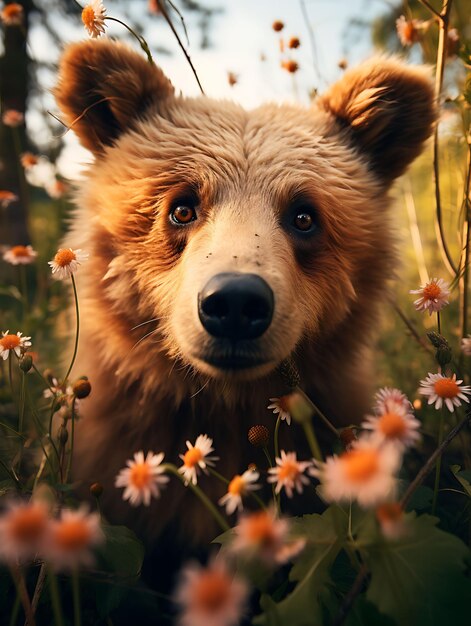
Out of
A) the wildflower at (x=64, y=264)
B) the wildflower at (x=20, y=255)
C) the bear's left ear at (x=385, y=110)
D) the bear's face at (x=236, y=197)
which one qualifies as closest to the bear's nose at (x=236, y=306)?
the bear's face at (x=236, y=197)

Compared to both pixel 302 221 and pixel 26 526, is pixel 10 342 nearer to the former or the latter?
pixel 26 526

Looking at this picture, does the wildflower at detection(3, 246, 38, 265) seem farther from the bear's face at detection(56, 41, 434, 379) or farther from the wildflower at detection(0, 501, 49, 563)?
the wildflower at detection(0, 501, 49, 563)

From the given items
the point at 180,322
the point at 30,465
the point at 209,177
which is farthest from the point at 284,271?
the point at 30,465

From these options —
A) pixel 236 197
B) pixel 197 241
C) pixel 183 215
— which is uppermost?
pixel 236 197

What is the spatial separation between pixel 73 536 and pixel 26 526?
0.27ft

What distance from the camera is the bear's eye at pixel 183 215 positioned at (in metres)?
2.39

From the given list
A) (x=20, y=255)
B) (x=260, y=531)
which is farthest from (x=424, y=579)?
(x=20, y=255)

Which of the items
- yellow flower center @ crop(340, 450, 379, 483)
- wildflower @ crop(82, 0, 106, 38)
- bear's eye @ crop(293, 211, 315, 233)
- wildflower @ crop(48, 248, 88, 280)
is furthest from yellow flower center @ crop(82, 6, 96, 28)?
yellow flower center @ crop(340, 450, 379, 483)

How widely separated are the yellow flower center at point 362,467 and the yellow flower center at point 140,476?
49cm

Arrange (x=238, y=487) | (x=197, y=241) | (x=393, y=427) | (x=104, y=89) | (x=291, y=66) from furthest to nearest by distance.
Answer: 1. (x=291, y=66)
2. (x=104, y=89)
3. (x=197, y=241)
4. (x=238, y=487)
5. (x=393, y=427)

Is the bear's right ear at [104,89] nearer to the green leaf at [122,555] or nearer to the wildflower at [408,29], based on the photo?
the wildflower at [408,29]

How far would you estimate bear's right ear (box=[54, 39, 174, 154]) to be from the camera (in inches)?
101

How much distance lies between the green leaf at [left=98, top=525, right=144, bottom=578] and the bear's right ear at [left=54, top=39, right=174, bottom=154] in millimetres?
1861

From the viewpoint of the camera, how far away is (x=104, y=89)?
265 centimetres
